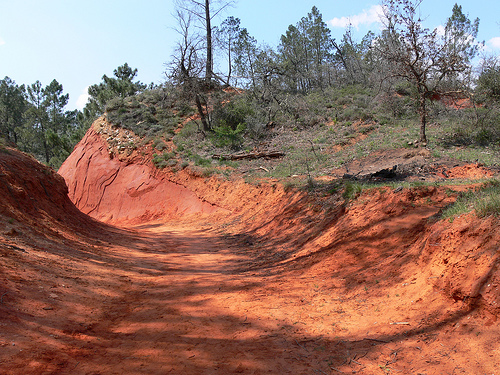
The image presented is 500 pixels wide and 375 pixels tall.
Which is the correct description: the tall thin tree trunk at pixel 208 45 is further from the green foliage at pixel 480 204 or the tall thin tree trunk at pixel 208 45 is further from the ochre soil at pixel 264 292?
the green foliage at pixel 480 204

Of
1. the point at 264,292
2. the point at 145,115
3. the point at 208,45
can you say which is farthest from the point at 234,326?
the point at 208,45

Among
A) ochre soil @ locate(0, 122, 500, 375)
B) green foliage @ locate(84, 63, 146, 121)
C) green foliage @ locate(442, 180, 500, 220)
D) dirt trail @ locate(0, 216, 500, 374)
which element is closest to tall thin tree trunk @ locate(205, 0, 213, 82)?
green foliage @ locate(84, 63, 146, 121)

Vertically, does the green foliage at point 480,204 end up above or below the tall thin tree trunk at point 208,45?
below

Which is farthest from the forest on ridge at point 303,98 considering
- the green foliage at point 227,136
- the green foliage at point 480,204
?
the green foliage at point 480,204

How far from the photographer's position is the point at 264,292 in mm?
6191

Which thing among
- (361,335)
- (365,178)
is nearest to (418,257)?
(361,335)

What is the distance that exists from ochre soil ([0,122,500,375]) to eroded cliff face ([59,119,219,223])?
8602mm

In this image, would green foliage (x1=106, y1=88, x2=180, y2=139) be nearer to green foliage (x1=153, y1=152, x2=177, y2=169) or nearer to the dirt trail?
green foliage (x1=153, y1=152, x2=177, y2=169)

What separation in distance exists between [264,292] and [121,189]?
17903 mm

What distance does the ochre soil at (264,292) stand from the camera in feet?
12.3

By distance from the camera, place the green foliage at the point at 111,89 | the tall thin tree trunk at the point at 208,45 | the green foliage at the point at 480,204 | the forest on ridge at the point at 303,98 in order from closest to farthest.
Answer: the green foliage at the point at 480,204, the forest on ridge at the point at 303,98, the tall thin tree trunk at the point at 208,45, the green foliage at the point at 111,89

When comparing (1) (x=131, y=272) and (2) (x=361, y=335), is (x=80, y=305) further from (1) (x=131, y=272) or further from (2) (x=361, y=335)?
(2) (x=361, y=335)

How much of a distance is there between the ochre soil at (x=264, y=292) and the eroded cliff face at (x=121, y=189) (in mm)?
8602

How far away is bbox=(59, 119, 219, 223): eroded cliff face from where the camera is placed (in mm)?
19297
